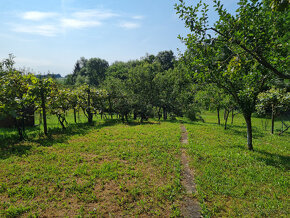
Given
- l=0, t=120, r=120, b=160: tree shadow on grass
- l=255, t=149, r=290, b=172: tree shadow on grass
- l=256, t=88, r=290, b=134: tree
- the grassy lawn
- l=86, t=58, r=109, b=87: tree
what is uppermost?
l=86, t=58, r=109, b=87: tree

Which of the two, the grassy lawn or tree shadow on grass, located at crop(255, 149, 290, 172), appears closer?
the grassy lawn

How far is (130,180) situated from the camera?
266 inches

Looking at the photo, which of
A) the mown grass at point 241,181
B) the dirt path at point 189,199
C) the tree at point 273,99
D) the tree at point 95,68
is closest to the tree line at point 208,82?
the tree at point 273,99

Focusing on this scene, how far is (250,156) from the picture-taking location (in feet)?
31.9

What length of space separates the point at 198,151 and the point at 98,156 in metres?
6.34


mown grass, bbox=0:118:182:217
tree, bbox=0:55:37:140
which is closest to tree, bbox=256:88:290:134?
mown grass, bbox=0:118:182:217

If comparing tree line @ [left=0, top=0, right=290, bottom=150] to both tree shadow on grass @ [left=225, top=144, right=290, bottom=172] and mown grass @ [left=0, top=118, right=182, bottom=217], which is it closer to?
tree shadow on grass @ [left=225, top=144, right=290, bottom=172]

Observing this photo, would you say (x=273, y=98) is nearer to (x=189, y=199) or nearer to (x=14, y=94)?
(x=189, y=199)

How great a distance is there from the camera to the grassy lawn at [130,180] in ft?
16.9

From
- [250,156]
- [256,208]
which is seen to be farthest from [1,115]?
[250,156]

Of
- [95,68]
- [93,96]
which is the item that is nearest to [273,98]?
[93,96]

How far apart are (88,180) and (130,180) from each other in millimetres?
1755

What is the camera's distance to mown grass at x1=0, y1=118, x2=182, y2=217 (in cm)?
510

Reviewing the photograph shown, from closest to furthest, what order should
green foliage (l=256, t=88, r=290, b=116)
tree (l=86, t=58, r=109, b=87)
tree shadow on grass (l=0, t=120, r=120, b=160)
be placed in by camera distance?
green foliage (l=256, t=88, r=290, b=116) → tree shadow on grass (l=0, t=120, r=120, b=160) → tree (l=86, t=58, r=109, b=87)
